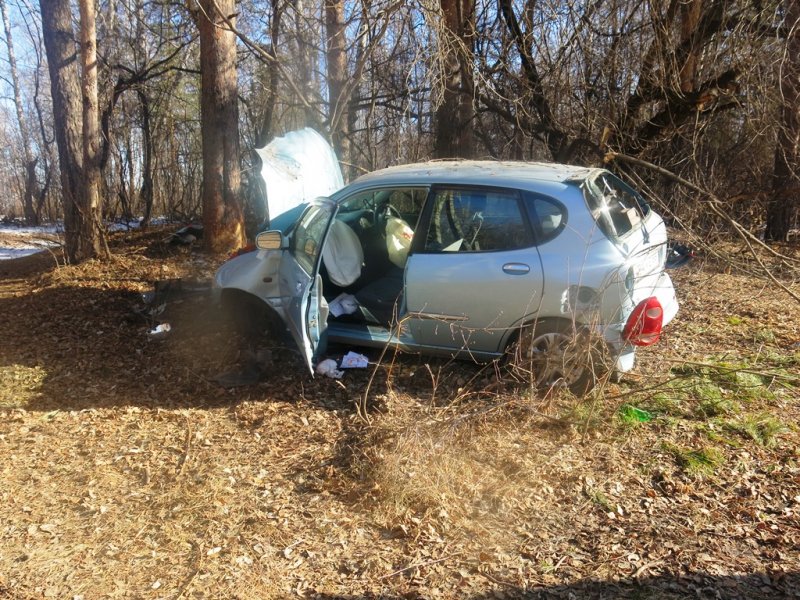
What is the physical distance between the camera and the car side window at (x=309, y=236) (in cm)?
524

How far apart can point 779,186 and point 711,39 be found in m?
3.43

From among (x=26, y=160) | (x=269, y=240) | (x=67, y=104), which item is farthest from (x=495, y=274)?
(x=26, y=160)

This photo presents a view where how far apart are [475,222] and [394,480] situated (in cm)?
222

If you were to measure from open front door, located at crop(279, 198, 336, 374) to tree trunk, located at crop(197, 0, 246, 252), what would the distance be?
432 centimetres

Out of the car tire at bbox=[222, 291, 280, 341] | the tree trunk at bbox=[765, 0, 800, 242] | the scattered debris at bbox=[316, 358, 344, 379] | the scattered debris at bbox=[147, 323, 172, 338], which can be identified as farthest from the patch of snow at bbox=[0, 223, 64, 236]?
the tree trunk at bbox=[765, 0, 800, 242]

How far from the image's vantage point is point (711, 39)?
338 inches

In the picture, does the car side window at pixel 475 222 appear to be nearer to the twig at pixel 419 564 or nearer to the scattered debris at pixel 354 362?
the scattered debris at pixel 354 362

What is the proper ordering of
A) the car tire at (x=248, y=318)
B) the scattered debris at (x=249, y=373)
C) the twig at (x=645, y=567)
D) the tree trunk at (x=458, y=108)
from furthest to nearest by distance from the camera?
the tree trunk at (x=458, y=108) → the car tire at (x=248, y=318) → the scattered debris at (x=249, y=373) → the twig at (x=645, y=567)

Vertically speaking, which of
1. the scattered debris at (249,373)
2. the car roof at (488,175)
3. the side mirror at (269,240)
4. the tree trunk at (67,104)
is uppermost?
the tree trunk at (67,104)

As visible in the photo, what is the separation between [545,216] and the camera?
4.75m

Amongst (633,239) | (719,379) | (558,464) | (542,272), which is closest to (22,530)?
(558,464)

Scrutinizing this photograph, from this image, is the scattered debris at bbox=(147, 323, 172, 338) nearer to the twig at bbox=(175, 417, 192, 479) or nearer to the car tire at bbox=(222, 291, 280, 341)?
the car tire at bbox=(222, 291, 280, 341)

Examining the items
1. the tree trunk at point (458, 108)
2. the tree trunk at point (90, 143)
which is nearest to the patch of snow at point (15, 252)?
the tree trunk at point (90, 143)

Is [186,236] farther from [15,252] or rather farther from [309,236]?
[309,236]
